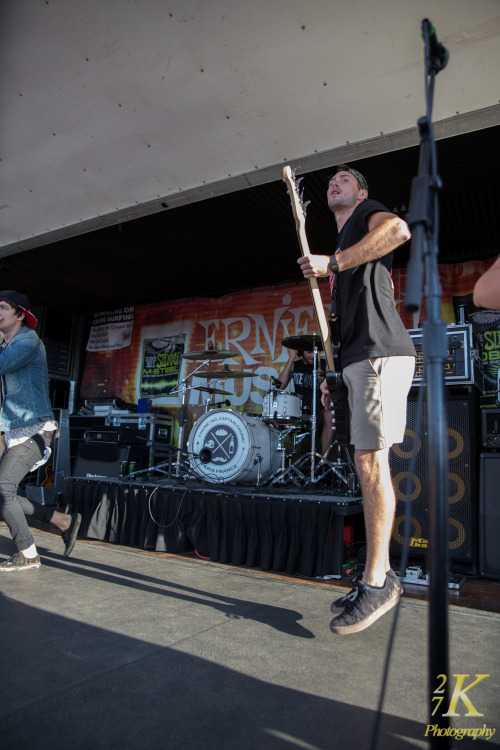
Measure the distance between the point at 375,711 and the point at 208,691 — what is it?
0.51 m

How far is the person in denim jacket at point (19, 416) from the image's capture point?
316cm

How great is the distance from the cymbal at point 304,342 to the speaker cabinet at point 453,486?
175cm

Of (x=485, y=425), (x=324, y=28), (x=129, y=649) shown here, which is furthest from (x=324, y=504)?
(x=324, y=28)

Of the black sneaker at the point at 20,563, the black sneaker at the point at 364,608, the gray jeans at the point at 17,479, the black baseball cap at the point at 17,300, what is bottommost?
the black sneaker at the point at 20,563

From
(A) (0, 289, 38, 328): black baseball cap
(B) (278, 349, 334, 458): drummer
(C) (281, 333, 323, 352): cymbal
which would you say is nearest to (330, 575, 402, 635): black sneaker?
(A) (0, 289, 38, 328): black baseball cap

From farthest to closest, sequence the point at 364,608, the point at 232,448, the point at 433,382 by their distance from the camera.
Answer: the point at 232,448
the point at 364,608
the point at 433,382

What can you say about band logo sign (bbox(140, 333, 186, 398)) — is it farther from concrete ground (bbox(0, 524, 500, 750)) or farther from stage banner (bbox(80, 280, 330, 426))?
concrete ground (bbox(0, 524, 500, 750))

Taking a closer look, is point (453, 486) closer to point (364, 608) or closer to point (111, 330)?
point (364, 608)

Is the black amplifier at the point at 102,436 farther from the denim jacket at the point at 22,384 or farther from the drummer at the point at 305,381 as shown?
the denim jacket at the point at 22,384

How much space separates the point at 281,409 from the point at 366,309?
3.30m

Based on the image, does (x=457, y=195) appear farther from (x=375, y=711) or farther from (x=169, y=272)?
(x=375, y=711)

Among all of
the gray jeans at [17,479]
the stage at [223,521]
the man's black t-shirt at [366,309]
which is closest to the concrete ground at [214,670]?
the gray jeans at [17,479]

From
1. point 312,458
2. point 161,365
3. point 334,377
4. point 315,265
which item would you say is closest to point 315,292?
point 315,265

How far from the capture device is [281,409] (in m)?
5.46
